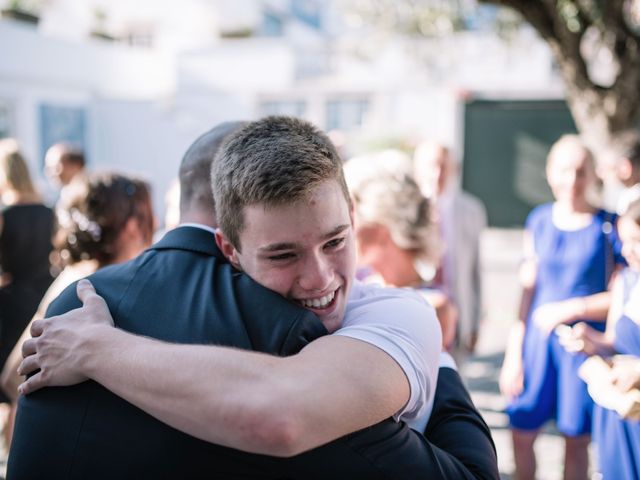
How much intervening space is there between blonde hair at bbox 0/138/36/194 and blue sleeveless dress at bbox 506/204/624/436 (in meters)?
3.58

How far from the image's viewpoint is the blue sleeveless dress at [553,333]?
379 centimetres

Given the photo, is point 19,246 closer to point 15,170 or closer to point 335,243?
point 15,170

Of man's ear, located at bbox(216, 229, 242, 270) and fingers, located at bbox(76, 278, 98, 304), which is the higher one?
man's ear, located at bbox(216, 229, 242, 270)

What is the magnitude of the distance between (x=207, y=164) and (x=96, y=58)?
17.6 meters

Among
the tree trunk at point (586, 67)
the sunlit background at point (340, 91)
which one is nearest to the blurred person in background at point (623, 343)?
the tree trunk at point (586, 67)

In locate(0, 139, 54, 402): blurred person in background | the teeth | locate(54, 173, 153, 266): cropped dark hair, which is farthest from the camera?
locate(0, 139, 54, 402): blurred person in background

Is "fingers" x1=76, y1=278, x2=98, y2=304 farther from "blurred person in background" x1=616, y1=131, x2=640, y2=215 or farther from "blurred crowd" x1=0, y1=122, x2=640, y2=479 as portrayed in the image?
"blurred person in background" x1=616, y1=131, x2=640, y2=215

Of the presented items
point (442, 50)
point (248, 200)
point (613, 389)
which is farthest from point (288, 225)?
point (442, 50)

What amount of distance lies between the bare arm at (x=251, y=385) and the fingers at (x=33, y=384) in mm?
55

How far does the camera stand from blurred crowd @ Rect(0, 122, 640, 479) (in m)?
2.83

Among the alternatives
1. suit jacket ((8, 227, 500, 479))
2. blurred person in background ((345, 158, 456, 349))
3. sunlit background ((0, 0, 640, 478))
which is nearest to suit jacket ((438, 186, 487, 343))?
blurred person in background ((345, 158, 456, 349))

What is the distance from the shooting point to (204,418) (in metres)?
1.08

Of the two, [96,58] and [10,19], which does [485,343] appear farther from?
[96,58]

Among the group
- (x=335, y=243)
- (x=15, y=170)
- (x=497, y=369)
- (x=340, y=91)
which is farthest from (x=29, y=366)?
(x=340, y=91)
